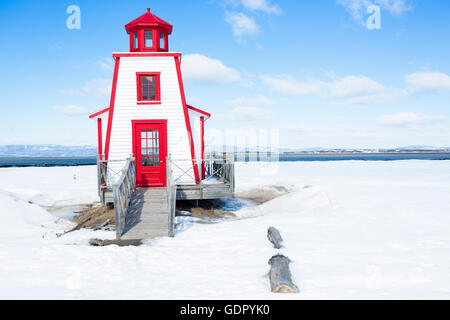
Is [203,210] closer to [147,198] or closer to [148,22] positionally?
[147,198]

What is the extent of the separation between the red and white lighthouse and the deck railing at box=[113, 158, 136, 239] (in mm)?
1088

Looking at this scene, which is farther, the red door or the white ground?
the red door

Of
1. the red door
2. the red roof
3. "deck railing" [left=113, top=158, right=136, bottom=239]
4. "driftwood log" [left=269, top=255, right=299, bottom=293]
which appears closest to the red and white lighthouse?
the red door

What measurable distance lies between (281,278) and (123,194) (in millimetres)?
6610

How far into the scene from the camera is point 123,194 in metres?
10.3

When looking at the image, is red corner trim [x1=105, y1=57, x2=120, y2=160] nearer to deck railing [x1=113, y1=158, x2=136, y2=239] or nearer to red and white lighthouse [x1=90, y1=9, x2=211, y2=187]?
red and white lighthouse [x1=90, y1=9, x2=211, y2=187]

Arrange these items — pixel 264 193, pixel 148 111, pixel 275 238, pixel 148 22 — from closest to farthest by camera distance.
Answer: pixel 275 238, pixel 148 111, pixel 148 22, pixel 264 193

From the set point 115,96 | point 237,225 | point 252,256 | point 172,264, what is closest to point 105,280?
point 172,264

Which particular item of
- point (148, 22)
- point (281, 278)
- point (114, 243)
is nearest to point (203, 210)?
point (114, 243)

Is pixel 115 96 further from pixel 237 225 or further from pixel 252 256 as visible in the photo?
pixel 252 256

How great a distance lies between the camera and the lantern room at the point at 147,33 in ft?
47.2

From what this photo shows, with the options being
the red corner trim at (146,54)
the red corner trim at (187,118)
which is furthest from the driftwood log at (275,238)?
the red corner trim at (146,54)

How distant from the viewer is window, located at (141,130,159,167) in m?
14.0
